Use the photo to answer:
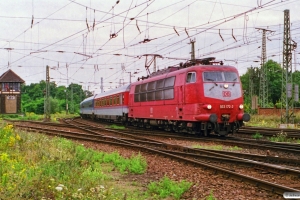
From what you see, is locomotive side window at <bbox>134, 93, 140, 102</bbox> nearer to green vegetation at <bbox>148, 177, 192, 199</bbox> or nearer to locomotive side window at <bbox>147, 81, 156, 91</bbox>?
locomotive side window at <bbox>147, 81, 156, 91</bbox>

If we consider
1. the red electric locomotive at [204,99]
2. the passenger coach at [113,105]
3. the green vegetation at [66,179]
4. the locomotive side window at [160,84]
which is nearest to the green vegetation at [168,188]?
the green vegetation at [66,179]

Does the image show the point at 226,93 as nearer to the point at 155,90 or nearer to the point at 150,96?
the point at 155,90

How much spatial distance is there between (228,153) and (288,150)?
213cm

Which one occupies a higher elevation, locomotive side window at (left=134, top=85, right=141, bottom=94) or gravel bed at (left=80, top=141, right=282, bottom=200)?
locomotive side window at (left=134, top=85, right=141, bottom=94)

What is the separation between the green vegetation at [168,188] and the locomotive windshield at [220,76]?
11005mm

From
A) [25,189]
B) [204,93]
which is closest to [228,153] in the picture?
[204,93]

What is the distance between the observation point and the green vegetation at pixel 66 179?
6.38m

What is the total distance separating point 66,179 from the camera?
764 cm

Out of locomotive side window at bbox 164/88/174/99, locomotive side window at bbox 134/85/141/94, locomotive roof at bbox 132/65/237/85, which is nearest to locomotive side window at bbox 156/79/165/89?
locomotive roof at bbox 132/65/237/85

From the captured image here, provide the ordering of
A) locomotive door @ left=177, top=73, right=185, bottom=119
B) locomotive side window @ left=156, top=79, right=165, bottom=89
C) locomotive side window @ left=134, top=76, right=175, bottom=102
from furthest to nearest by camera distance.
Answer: locomotive side window @ left=156, top=79, right=165, bottom=89, locomotive side window @ left=134, top=76, right=175, bottom=102, locomotive door @ left=177, top=73, right=185, bottom=119

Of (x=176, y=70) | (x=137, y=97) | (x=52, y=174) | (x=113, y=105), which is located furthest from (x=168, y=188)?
(x=113, y=105)

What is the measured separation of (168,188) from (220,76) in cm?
1207

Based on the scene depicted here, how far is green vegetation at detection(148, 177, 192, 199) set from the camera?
25.0ft

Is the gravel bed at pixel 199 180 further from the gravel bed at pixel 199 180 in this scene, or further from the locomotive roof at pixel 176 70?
the locomotive roof at pixel 176 70
